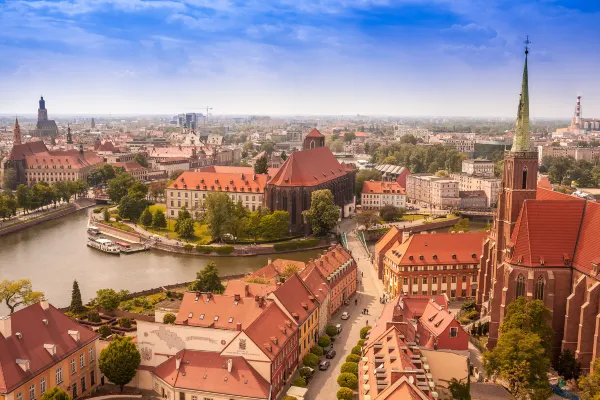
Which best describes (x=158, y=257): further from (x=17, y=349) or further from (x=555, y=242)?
(x=555, y=242)

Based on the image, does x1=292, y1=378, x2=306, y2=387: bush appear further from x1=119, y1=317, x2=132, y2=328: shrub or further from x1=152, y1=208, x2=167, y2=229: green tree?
x1=152, y1=208, x2=167, y2=229: green tree

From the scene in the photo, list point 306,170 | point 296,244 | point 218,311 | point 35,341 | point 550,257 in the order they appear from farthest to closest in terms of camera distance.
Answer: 1. point 306,170
2. point 296,244
3. point 550,257
4. point 218,311
5. point 35,341

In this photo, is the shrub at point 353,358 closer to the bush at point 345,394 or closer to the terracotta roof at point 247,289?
the bush at point 345,394

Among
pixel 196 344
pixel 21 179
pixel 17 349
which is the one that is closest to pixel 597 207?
pixel 196 344

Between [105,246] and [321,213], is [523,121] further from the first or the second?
[105,246]

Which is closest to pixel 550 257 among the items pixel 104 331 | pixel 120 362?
pixel 120 362

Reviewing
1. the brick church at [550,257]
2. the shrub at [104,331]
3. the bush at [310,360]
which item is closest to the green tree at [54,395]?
the shrub at [104,331]

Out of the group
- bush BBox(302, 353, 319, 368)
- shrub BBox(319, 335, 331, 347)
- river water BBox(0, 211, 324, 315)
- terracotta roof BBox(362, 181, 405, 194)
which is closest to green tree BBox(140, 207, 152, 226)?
river water BBox(0, 211, 324, 315)
